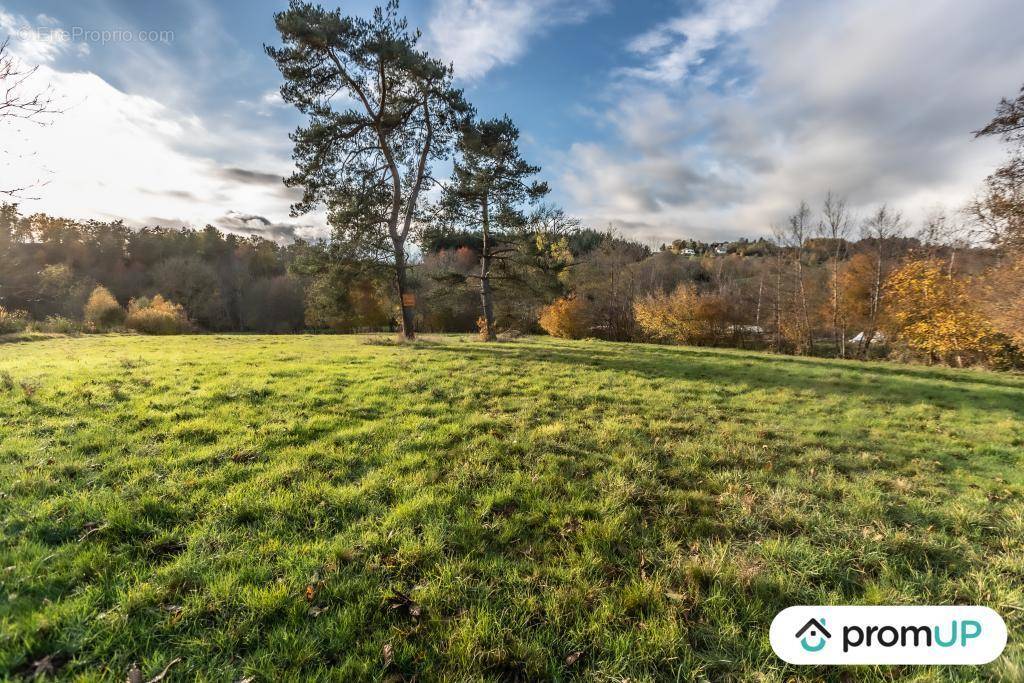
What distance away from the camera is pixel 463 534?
11.3 feet

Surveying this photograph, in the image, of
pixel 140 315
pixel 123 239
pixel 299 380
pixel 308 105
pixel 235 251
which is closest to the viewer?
pixel 299 380

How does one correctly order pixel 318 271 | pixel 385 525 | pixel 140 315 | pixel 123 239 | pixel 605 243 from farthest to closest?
pixel 123 239
pixel 605 243
pixel 140 315
pixel 318 271
pixel 385 525

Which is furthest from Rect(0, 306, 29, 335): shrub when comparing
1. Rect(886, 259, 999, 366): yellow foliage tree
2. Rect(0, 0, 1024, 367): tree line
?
Rect(886, 259, 999, 366): yellow foliage tree

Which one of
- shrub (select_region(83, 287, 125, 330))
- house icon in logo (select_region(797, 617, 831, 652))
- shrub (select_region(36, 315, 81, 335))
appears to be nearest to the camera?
house icon in logo (select_region(797, 617, 831, 652))

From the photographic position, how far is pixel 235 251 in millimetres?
67500

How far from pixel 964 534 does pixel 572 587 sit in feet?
13.6

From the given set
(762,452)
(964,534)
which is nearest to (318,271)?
(762,452)

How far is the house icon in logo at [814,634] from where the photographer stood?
8.23 ft

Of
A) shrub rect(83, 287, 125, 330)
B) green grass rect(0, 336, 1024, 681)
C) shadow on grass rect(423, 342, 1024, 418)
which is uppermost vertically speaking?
shrub rect(83, 287, 125, 330)

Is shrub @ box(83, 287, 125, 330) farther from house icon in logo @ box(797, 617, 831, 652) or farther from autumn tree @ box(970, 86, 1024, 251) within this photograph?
autumn tree @ box(970, 86, 1024, 251)

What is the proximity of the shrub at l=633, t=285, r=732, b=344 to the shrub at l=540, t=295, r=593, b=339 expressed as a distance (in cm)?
513

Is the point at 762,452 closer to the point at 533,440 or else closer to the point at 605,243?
the point at 533,440

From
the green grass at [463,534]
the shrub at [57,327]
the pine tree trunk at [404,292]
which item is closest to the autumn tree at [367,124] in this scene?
the pine tree trunk at [404,292]

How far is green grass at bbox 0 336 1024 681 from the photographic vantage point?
228 centimetres
